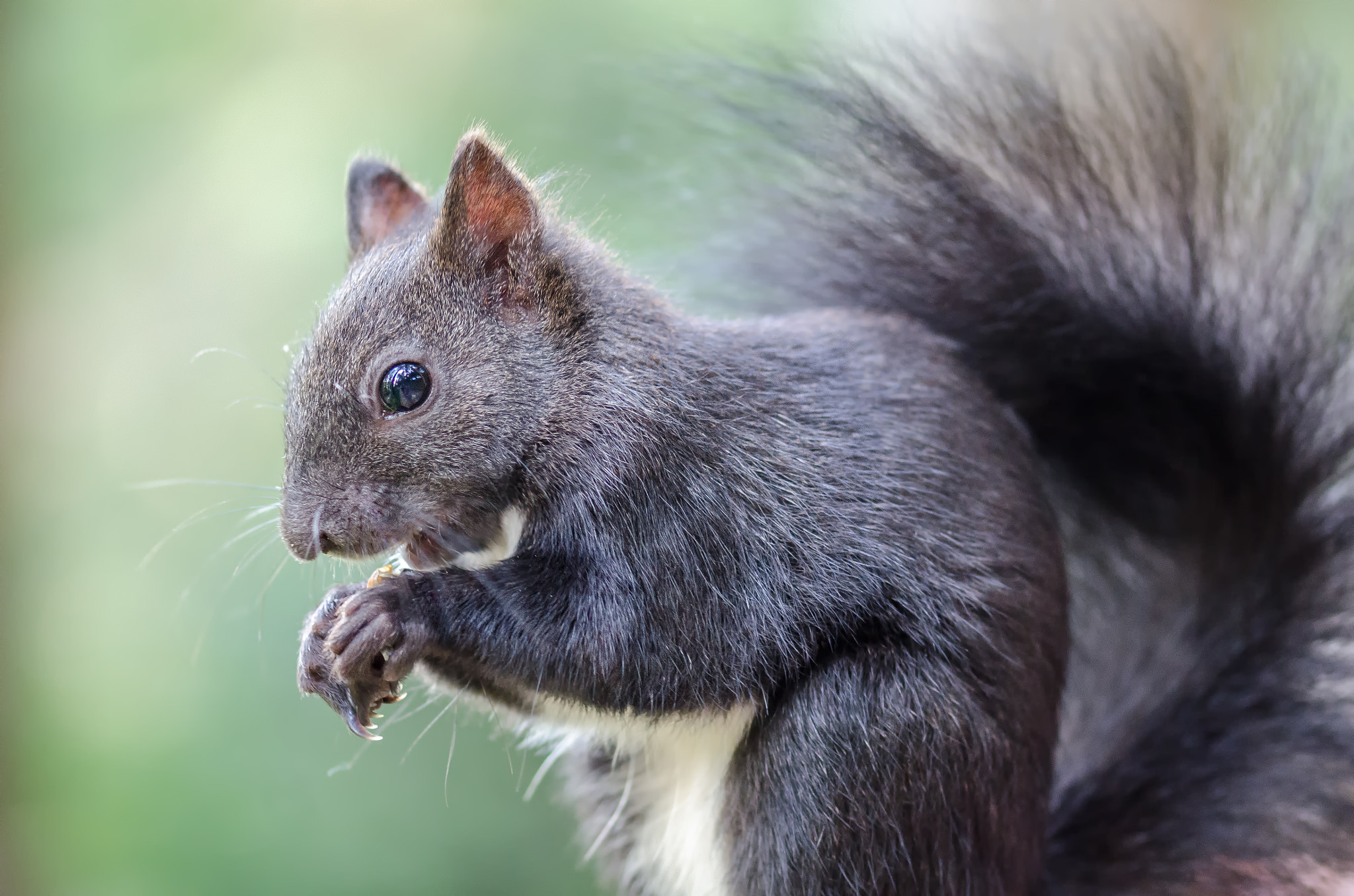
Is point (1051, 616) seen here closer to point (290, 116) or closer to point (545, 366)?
point (545, 366)

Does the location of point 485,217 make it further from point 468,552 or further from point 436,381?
point 468,552

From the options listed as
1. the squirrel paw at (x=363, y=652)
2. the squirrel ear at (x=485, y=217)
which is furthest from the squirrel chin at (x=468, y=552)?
the squirrel ear at (x=485, y=217)

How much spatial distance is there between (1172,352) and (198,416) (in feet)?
5.86

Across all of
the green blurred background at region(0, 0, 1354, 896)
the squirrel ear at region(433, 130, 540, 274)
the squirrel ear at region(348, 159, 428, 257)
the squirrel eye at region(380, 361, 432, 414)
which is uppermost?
the squirrel ear at region(433, 130, 540, 274)

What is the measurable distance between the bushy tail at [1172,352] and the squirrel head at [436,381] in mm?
524

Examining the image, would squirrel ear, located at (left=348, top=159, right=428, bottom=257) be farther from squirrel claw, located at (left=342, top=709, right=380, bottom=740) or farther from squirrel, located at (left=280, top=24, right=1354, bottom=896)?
squirrel claw, located at (left=342, top=709, right=380, bottom=740)

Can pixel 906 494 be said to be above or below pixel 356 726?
above

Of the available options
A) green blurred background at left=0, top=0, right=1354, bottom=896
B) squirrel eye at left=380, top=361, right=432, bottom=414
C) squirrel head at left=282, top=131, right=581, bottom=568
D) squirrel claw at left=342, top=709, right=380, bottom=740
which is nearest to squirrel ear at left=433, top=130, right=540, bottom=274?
squirrel head at left=282, top=131, right=581, bottom=568

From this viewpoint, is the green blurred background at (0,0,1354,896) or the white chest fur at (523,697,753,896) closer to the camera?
the white chest fur at (523,697,753,896)

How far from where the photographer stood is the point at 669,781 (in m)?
1.45

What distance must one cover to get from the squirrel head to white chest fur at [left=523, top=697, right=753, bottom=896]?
0.83 feet

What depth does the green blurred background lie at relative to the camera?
211cm

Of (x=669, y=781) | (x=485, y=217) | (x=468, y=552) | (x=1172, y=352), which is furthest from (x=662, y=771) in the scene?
(x=1172, y=352)

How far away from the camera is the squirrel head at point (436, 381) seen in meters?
1.14
